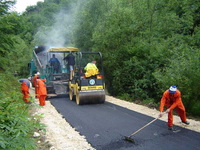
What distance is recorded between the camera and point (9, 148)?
2.49 metres

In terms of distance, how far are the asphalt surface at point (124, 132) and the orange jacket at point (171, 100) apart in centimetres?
67

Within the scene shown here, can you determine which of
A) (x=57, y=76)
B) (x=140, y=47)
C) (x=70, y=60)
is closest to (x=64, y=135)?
(x=70, y=60)

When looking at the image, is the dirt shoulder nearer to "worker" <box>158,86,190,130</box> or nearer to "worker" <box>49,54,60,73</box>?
"worker" <box>158,86,190,130</box>

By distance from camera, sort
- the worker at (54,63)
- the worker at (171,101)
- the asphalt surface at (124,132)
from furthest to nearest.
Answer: the worker at (54,63) → the worker at (171,101) → the asphalt surface at (124,132)

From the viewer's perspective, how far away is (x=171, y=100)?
19.3 ft

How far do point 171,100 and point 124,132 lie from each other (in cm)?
159

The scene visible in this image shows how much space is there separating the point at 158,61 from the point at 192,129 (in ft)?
22.2

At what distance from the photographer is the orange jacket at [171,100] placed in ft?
18.5

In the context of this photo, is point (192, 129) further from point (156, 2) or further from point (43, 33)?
point (43, 33)

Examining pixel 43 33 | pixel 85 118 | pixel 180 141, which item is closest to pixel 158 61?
pixel 85 118

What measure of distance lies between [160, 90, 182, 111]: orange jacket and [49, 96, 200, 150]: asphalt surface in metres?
0.67

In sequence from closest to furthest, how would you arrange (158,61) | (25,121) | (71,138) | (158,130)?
(25,121), (71,138), (158,130), (158,61)

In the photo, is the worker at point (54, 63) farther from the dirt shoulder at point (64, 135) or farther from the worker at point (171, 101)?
the worker at point (171, 101)

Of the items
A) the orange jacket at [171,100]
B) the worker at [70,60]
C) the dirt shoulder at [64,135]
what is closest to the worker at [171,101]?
the orange jacket at [171,100]
